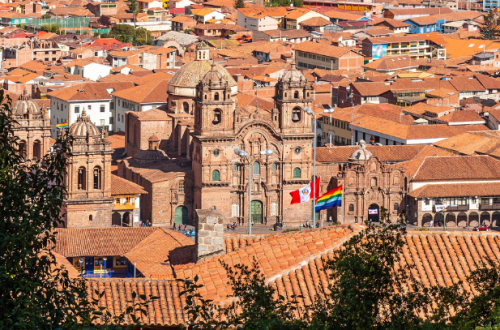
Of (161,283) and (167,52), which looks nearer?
(161,283)

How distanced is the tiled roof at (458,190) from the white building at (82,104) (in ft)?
172

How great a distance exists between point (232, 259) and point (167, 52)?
15707 centimetres

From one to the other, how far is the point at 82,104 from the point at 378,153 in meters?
47.0

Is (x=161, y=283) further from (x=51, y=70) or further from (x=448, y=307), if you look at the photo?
(x=51, y=70)

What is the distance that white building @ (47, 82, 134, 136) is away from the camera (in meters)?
149

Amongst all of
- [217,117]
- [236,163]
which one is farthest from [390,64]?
[217,117]

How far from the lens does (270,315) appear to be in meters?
30.3

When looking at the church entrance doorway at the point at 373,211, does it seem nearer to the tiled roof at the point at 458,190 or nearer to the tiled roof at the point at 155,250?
the tiled roof at the point at 458,190

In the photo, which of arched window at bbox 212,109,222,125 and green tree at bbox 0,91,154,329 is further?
arched window at bbox 212,109,222,125

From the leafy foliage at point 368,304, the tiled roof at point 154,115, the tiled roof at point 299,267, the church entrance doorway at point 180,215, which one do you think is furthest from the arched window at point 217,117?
the leafy foliage at point 368,304

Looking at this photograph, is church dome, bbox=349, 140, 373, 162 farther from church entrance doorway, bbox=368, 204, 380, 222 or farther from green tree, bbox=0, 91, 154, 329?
green tree, bbox=0, 91, 154, 329

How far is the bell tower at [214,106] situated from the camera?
104188 millimetres

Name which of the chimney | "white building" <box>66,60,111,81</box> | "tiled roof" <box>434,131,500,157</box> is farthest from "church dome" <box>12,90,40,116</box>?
"white building" <box>66,60,111,81</box>

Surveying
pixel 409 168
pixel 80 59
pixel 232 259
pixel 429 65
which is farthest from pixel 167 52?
pixel 232 259
